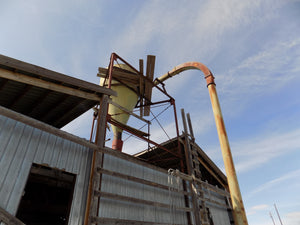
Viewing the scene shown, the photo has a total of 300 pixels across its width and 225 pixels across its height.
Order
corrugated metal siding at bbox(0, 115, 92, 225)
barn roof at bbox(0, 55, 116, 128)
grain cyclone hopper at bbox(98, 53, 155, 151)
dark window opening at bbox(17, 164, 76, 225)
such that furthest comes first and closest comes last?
grain cyclone hopper at bbox(98, 53, 155, 151) → dark window opening at bbox(17, 164, 76, 225) → barn roof at bbox(0, 55, 116, 128) → corrugated metal siding at bbox(0, 115, 92, 225)

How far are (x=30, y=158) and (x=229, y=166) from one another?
31.9ft

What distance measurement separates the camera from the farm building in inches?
234

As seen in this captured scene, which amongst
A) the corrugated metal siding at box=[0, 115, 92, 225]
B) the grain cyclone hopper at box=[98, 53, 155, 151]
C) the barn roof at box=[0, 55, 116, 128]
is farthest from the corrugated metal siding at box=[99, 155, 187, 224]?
the grain cyclone hopper at box=[98, 53, 155, 151]

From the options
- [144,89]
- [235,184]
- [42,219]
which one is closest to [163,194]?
[235,184]

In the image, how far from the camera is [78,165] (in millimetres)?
7141

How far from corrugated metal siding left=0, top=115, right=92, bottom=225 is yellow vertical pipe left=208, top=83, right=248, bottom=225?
779 cm

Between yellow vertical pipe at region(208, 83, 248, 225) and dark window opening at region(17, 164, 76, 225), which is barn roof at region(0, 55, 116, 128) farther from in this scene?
yellow vertical pipe at region(208, 83, 248, 225)

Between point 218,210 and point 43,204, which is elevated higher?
point 43,204

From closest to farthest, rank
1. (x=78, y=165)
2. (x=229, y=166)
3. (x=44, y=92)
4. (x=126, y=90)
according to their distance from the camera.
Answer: (x=78, y=165) → (x=44, y=92) → (x=229, y=166) → (x=126, y=90)

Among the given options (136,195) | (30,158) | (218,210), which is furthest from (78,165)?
(218,210)

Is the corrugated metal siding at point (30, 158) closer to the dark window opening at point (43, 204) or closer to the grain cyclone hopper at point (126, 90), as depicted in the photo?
the dark window opening at point (43, 204)

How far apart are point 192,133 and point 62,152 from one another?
9.18 metres

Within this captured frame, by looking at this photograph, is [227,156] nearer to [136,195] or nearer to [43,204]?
[136,195]

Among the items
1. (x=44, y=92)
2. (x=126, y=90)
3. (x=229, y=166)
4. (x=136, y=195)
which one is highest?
(x=126, y=90)
